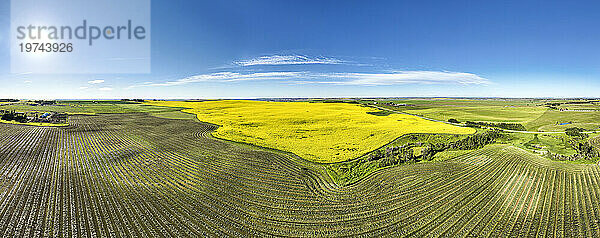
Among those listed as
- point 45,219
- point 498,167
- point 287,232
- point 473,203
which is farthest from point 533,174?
point 45,219

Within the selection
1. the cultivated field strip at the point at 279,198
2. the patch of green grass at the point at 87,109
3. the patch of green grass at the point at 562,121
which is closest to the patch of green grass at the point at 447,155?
the cultivated field strip at the point at 279,198

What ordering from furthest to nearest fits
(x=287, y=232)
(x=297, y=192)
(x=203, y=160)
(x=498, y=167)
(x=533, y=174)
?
(x=203, y=160)
(x=498, y=167)
(x=533, y=174)
(x=297, y=192)
(x=287, y=232)

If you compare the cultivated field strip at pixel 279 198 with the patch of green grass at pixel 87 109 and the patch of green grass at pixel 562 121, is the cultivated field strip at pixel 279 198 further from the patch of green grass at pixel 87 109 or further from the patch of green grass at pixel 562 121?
the patch of green grass at pixel 87 109

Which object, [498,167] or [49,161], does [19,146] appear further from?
[498,167]

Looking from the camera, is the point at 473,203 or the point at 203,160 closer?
the point at 473,203

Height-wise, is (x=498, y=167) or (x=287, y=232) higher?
(x=498, y=167)

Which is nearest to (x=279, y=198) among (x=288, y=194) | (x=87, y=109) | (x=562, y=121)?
(x=288, y=194)
